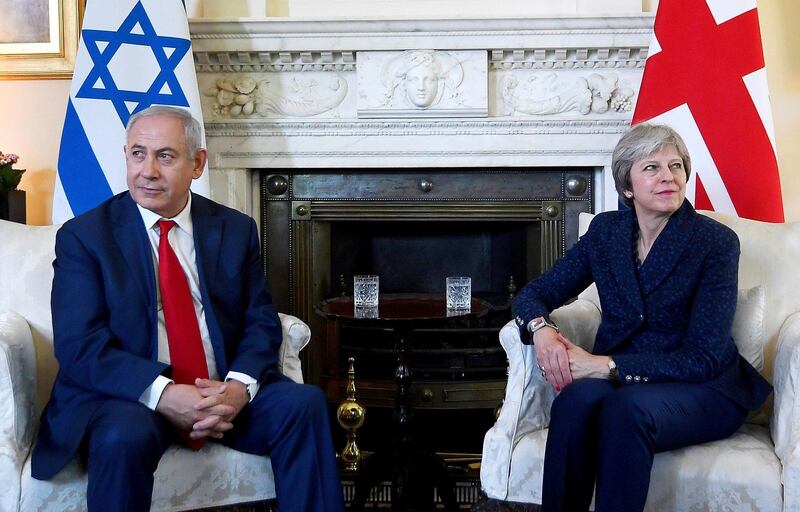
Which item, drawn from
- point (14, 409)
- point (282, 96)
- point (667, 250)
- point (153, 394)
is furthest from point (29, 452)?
point (282, 96)

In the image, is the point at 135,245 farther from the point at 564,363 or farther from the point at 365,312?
the point at 564,363

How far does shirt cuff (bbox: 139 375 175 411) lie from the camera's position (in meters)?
1.66

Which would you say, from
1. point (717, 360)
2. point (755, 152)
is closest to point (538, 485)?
point (717, 360)

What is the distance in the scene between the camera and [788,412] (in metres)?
1.72

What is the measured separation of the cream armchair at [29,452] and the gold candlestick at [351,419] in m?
0.76

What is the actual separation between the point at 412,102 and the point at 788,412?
1688 millimetres

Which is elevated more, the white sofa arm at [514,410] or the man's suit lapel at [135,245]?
the man's suit lapel at [135,245]

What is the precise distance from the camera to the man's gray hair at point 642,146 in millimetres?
1877

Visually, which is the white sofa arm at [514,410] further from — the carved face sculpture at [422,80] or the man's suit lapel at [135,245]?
the carved face sculpture at [422,80]

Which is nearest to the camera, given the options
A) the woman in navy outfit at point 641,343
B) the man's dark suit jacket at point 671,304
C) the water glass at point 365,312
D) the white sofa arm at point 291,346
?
the woman in navy outfit at point 641,343

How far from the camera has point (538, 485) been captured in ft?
5.77

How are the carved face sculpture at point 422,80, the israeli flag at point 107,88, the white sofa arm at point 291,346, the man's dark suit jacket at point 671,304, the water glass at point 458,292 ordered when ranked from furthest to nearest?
1. the carved face sculpture at point 422,80
2. the israeli flag at point 107,88
3. the water glass at point 458,292
4. the white sofa arm at point 291,346
5. the man's dark suit jacket at point 671,304

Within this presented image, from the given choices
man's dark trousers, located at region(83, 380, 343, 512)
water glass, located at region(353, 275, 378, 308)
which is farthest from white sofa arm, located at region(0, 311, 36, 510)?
water glass, located at region(353, 275, 378, 308)

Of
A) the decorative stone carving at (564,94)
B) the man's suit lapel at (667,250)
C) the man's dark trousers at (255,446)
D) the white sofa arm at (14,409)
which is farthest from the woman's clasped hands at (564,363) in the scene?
the decorative stone carving at (564,94)
